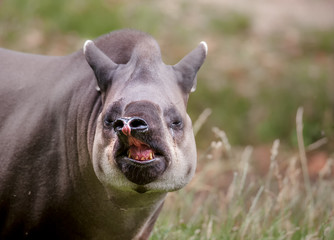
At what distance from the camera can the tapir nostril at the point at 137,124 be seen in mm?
3240

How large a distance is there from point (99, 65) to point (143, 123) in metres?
0.67

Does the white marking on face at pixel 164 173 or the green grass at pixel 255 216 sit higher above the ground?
the white marking on face at pixel 164 173

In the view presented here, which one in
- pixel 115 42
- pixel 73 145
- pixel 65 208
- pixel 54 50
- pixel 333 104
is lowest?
pixel 333 104

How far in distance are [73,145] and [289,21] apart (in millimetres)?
8110

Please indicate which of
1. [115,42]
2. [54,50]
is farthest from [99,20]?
[115,42]

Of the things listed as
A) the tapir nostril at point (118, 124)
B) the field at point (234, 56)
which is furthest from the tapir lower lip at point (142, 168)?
the field at point (234, 56)

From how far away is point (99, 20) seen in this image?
1011 centimetres

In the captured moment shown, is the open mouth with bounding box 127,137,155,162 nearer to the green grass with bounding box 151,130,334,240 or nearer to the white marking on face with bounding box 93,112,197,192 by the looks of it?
the white marking on face with bounding box 93,112,197,192

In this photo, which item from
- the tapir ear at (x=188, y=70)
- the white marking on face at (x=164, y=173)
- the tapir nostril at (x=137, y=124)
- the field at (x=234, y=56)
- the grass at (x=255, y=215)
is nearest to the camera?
the tapir nostril at (x=137, y=124)

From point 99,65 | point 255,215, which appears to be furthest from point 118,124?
point 255,215

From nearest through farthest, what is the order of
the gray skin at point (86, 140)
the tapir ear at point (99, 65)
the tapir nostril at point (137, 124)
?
the tapir nostril at point (137, 124)
the gray skin at point (86, 140)
the tapir ear at point (99, 65)

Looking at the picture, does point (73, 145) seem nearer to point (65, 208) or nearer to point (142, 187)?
point (65, 208)

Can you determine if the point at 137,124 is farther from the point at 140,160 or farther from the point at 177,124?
the point at 177,124

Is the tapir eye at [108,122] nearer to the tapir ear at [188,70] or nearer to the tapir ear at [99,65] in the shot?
the tapir ear at [99,65]
